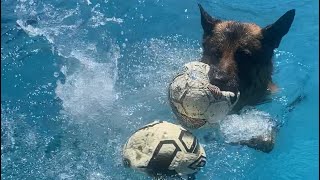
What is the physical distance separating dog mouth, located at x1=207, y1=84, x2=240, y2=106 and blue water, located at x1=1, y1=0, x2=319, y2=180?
119 cm

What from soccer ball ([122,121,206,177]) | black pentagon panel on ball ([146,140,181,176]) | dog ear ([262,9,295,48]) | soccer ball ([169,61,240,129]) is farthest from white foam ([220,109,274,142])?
black pentagon panel on ball ([146,140,181,176])

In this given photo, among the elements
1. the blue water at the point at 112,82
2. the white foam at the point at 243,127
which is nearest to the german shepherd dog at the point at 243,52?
the white foam at the point at 243,127

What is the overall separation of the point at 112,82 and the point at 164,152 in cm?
305

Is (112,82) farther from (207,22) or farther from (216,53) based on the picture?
(216,53)

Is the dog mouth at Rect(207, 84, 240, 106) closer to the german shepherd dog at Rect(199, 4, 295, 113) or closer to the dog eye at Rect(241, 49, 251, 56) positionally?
the german shepherd dog at Rect(199, 4, 295, 113)

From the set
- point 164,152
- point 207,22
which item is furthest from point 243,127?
point 164,152

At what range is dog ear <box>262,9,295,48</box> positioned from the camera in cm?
619

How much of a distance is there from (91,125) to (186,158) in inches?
96.6

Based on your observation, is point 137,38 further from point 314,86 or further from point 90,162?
point 314,86

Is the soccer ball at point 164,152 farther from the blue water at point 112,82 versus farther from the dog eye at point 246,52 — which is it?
the dog eye at point 246,52

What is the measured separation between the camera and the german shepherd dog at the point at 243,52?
6168 millimetres

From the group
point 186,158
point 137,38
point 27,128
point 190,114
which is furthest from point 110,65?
point 186,158

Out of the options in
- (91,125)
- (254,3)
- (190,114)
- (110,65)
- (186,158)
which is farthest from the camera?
(254,3)

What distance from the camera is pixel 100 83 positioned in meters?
7.67
